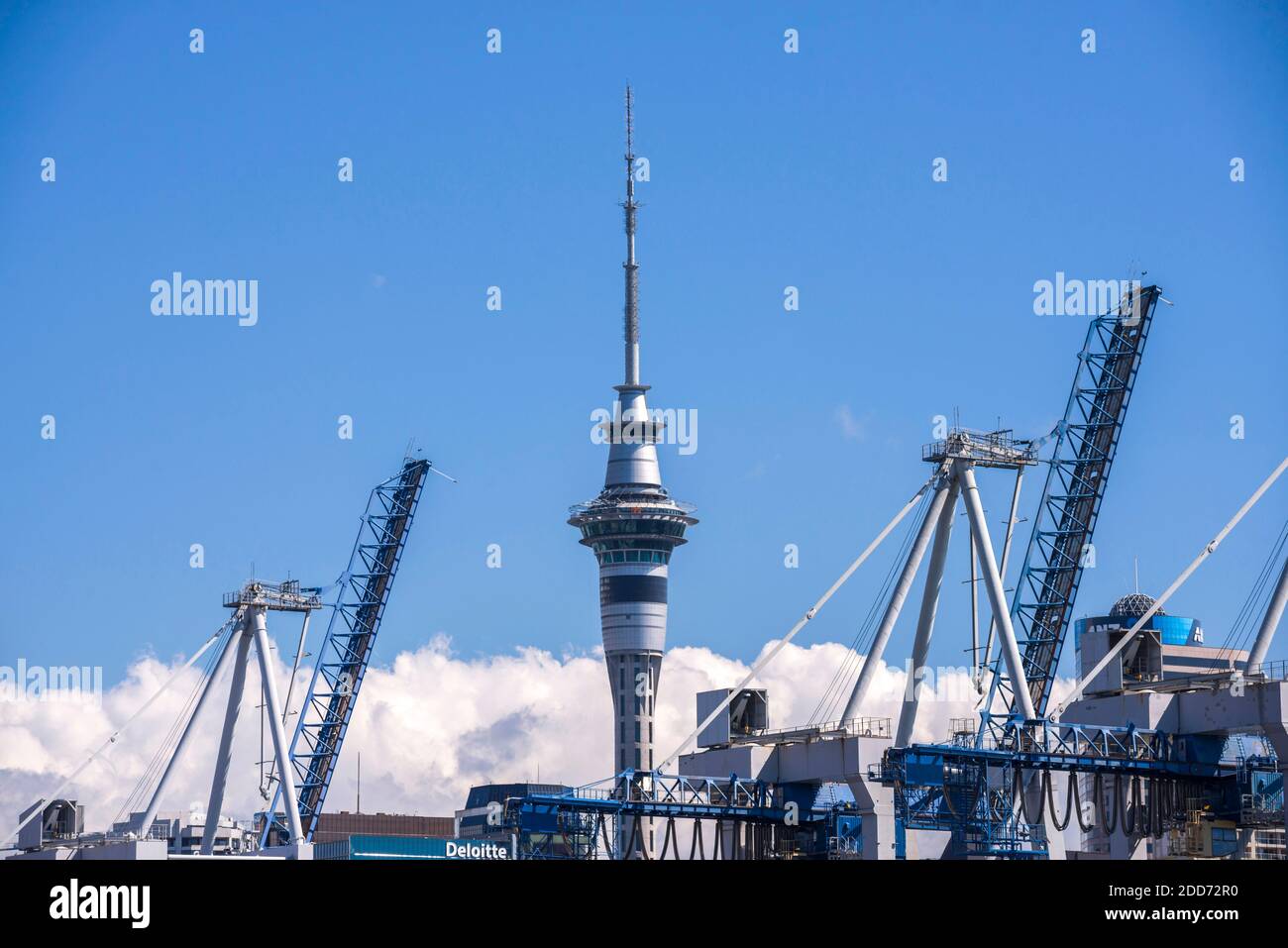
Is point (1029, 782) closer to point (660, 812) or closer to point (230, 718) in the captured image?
point (660, 812)

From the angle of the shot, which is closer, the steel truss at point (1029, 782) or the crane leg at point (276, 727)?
the steel truss at point (1029, 782)

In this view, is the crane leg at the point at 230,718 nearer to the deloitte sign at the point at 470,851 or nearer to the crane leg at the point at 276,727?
the crane leg at the point at 276,727

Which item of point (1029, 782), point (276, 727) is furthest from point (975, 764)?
point (276, 727)

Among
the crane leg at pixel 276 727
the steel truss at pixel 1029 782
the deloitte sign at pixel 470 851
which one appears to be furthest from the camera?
the deloitte sign at pixel 470 851

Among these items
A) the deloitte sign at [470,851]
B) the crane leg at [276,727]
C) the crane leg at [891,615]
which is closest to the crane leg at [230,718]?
the crane leg at [276,727]

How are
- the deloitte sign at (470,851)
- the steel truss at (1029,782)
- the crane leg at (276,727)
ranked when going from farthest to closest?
the deloitte sign at (470,851) < the crane leg at (276,727) < the steel truss at (1029,782)

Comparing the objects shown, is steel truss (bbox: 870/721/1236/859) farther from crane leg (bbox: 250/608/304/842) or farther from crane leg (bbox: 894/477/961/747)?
crane leg (bbox: 250/608/304/842)

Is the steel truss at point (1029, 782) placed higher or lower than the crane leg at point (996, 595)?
lower

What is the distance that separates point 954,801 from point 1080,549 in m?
32.9

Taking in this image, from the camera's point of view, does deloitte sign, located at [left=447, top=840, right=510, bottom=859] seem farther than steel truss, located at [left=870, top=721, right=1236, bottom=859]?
Yes

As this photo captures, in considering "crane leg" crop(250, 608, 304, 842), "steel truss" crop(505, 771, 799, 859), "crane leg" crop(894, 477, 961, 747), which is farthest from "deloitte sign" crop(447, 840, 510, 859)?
"crane leg" crop(894, 477, 961, 747)

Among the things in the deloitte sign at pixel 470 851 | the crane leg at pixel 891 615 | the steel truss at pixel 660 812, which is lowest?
the deloitte sign at pixel 470 851
